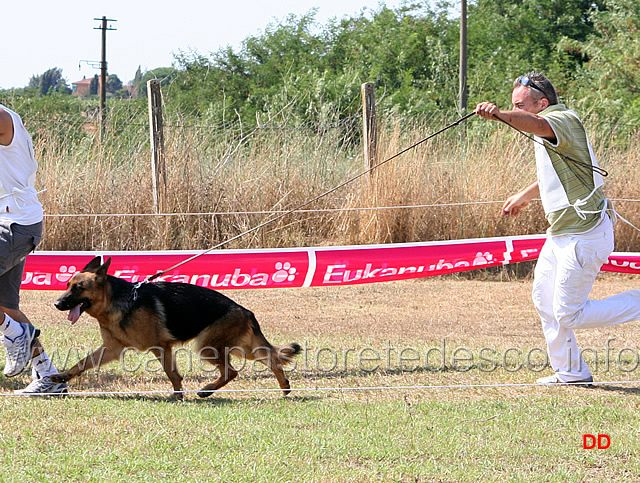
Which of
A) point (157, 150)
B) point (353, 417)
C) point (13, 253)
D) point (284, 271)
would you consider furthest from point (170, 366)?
point (157, 150)

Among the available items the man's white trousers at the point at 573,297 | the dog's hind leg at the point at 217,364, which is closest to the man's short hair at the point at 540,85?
the man's white trousers at the point at 573,297

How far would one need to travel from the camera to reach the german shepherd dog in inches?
203

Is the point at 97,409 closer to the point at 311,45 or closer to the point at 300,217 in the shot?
the point at 300,217

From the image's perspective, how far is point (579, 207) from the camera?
5.09m

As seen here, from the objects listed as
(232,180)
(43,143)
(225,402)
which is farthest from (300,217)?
(225,402)

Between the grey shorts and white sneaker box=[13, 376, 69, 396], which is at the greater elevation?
the grey shorts

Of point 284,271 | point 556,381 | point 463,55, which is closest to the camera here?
point 556,381

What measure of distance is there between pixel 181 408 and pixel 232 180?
7386mm

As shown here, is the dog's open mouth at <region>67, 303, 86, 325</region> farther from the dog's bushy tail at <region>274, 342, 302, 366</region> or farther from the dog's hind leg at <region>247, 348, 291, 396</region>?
the dog's bushy tail at <region>274, 342, 302, 366</region>

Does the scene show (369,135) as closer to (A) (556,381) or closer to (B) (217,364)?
(A) (556,381)

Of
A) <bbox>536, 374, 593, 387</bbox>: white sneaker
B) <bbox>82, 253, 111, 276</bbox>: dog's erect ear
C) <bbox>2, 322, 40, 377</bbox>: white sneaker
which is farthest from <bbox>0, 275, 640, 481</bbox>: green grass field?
<bbox>82, 253, 111, 276</bbox>: dog's erect ear

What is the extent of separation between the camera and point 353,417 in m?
4.62

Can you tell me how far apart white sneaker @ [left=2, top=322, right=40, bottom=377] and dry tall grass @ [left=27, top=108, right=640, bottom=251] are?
623cm

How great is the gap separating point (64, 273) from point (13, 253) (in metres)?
2.37
